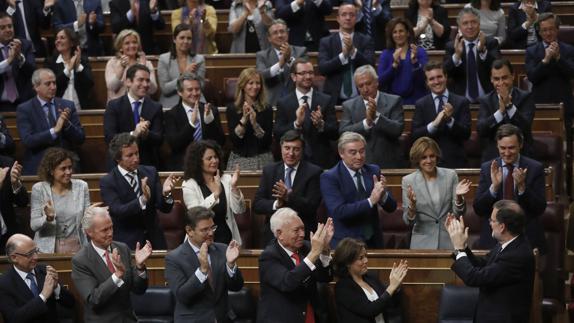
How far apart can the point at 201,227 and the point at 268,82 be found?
→ 246 centimetres

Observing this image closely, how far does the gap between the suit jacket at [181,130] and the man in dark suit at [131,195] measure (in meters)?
0.75

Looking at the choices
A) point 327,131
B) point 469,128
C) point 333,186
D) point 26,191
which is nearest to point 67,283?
point 26,191

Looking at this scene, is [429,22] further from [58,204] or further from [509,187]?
[58,204]

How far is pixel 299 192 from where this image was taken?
629 cm

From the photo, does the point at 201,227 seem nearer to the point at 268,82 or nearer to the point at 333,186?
the point at 333,186

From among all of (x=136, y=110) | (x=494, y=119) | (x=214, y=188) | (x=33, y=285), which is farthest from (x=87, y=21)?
(x=33, y=285)

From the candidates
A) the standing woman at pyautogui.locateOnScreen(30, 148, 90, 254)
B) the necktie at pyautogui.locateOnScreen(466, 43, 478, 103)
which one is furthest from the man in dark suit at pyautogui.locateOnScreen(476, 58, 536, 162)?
the standing woman at pyautogui.locateOnScreen(30, 148, 90, 254)

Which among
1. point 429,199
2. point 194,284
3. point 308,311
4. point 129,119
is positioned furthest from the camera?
point 129,119

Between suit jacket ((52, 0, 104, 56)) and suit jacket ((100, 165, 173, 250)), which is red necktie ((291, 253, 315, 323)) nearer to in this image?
suit jacket ((100, 165, 173, 250))

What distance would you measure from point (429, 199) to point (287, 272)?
1136mm

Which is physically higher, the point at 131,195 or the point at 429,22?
the point at 429,22

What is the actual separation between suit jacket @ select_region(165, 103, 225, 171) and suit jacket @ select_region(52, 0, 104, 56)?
1700 millimetres

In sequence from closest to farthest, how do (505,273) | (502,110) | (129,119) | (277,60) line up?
1. (505,273)
2. (502,110)
3. (129,119)
4. (277,60)

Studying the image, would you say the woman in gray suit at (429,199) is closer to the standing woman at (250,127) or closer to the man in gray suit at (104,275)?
the standing woman at (250,127)
